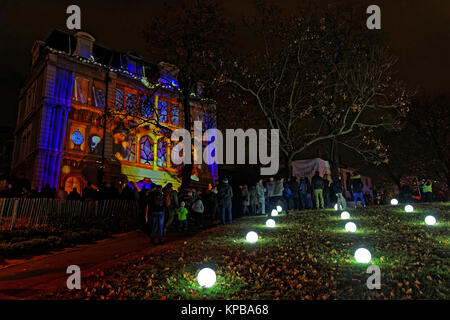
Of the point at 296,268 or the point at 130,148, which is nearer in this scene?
the point at 296,268

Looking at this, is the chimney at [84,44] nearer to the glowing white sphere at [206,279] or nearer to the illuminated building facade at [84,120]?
the illuminated building facade at [84,120]

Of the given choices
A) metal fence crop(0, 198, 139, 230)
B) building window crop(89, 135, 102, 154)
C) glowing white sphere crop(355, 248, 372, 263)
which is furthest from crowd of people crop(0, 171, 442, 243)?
building window crop(89, 135, 102, 154)

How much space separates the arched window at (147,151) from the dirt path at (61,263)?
16.9 m

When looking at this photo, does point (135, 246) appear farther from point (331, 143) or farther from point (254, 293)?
point (331, 143)

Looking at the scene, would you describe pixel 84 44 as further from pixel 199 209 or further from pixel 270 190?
pixel 270 190

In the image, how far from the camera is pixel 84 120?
85.9 feet

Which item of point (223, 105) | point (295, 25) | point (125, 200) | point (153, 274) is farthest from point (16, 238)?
point (295, 25)

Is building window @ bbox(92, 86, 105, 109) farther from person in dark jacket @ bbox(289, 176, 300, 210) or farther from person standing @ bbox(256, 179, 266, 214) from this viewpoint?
person in dark jacket @ bbox(289, 176, 300, 210)

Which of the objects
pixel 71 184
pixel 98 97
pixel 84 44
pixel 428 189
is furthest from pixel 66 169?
pixel 428 189

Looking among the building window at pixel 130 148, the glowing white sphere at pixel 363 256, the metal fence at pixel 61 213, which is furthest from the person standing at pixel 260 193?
the building window at pixel 130 148

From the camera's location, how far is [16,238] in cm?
1040

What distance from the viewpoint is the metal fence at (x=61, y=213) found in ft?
38.8

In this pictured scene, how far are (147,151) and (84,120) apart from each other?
5938mm

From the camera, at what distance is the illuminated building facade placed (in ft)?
78.9
